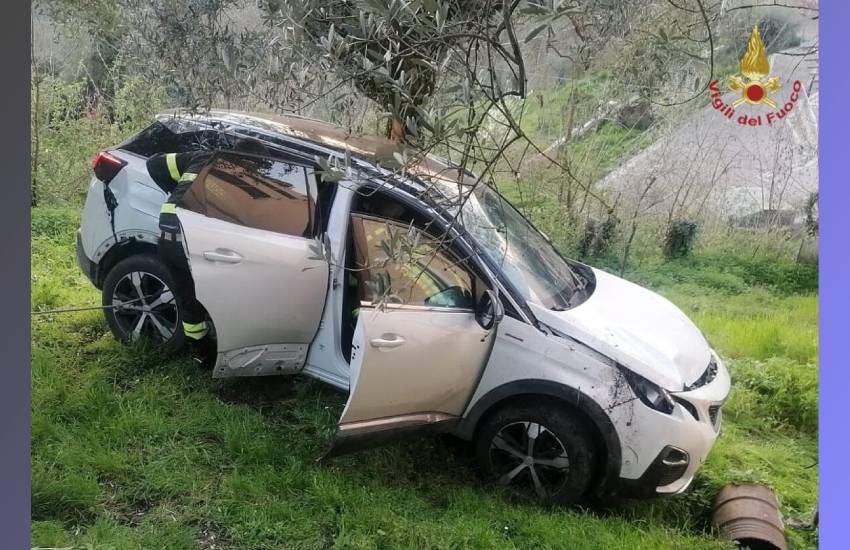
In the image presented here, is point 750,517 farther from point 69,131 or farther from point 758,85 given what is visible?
point 69,131

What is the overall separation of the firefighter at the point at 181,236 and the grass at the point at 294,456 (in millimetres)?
113

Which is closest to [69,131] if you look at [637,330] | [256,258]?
[256,258]

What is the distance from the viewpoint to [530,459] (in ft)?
8.29

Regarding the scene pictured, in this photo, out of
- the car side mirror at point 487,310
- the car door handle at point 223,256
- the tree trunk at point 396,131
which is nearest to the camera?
the tree trunk at point 396,131

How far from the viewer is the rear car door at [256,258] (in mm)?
2619

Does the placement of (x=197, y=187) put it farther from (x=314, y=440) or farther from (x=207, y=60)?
(x=314, y=440)

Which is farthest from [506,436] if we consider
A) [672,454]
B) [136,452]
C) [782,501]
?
[136,452]

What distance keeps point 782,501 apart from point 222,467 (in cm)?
176

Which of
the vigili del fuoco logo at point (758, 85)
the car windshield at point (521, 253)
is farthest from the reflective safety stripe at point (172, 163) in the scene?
the vigili del fuoco logo at point (758, 85)

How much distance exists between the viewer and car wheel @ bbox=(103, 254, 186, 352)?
273cm

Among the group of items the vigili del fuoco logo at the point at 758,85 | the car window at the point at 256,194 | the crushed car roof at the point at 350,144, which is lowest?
the car window at the point at 256,194

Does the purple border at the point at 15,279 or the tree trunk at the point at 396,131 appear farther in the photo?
the purple border at the point at 15,279

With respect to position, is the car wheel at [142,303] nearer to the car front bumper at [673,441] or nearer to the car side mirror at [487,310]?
the car side mirror at [487,310]

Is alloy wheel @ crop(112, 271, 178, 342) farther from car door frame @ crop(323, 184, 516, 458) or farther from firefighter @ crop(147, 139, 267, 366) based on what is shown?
car door frame @ crop(323, 184, 516, 458)
